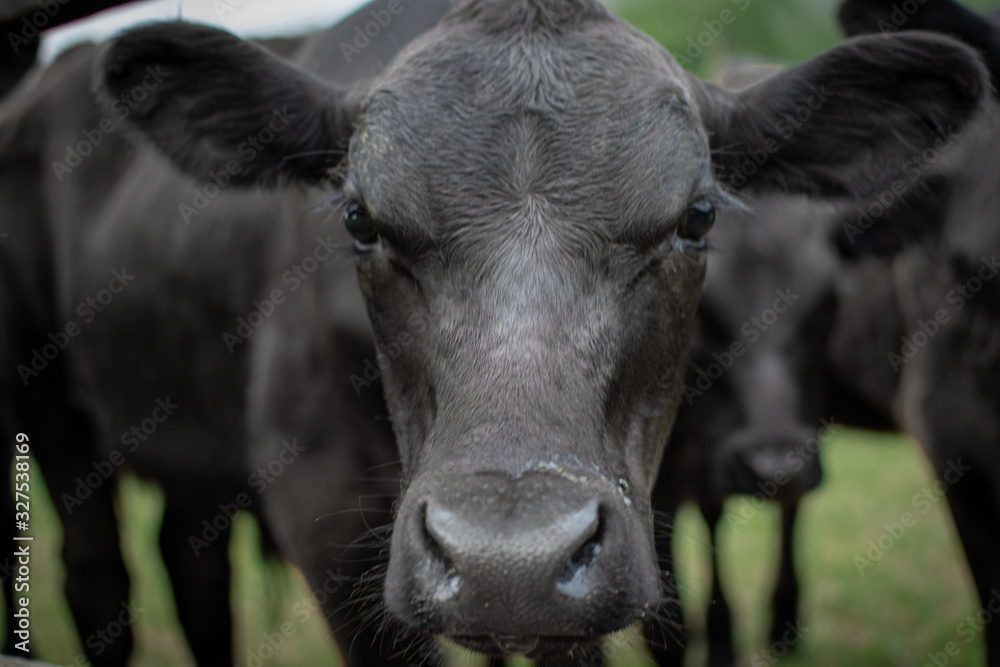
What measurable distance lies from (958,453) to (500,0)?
8.62 feet

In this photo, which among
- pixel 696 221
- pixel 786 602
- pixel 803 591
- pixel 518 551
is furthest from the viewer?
pixel 803 591

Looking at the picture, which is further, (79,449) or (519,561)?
(79,449)

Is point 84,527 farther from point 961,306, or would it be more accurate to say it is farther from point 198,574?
point 961,306

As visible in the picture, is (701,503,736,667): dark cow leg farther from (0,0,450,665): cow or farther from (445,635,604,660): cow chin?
(445,635,604,660): cow chin

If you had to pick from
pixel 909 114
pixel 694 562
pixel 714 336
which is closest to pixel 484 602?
pixel 909 114

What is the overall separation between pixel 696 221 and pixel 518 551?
1215 millimetres

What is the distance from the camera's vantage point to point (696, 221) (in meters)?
2.35

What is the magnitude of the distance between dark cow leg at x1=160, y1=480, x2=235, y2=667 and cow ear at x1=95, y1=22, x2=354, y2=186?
2.22m

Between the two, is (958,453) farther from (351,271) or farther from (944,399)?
(351,271)

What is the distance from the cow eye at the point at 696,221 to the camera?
2.33 m

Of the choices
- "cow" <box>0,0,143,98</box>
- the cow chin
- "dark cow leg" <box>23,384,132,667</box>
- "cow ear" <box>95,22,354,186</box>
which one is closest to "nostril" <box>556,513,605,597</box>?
the cow chin

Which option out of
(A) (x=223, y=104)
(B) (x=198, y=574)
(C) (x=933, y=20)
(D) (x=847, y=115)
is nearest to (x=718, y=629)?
(B) (x=198, y=574)

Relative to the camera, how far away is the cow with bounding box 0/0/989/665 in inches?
64.9

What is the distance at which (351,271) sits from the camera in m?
3.06
